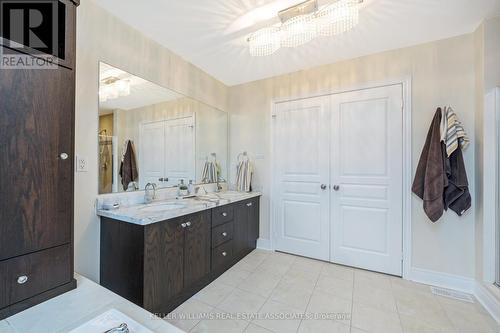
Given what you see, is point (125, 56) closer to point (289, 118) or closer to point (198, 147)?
point (198, 147)

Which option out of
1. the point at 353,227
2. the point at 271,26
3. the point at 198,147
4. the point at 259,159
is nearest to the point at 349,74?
the point at 271,26

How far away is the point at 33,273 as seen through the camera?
100cm

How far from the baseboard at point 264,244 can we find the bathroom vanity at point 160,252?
0.93 m

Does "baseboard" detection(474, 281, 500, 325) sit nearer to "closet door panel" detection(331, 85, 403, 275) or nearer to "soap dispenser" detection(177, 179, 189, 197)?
"closet door panel" detection(331, 85, 403, 275)

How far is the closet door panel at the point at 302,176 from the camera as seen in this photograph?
264 cm

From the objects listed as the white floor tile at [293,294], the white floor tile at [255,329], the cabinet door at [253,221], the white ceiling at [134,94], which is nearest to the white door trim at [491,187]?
the white floor tile at [293,294]

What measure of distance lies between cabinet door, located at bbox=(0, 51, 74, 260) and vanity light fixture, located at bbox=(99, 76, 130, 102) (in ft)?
2.17

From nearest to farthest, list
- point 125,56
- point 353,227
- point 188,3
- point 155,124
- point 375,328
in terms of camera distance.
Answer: point 375,328, point 188,3, point 125,56, point 155,124, point 353,227

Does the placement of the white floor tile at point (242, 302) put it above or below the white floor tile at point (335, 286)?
above

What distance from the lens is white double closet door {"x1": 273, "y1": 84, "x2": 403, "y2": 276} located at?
2.31m

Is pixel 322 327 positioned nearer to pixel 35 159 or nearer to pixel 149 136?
pixel 35 159

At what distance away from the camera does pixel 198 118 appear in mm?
2758

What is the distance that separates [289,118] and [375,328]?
2.25 metres

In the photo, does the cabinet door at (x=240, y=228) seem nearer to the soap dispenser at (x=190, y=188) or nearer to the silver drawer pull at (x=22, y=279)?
the soap dispenser at (x=190, y=188)
